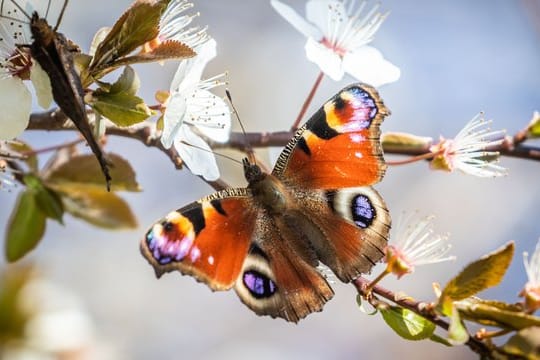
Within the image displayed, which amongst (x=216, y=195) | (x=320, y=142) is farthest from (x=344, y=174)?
(x=216, y=195)

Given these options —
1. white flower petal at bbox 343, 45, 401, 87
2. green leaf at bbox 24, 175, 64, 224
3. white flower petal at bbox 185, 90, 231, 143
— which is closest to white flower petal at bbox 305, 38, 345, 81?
white flower petal at bbox 343, 45, 401, 87

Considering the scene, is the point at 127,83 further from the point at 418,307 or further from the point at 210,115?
the point at 418,307

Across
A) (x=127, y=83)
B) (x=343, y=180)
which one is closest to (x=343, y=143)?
(x=343, y=180)

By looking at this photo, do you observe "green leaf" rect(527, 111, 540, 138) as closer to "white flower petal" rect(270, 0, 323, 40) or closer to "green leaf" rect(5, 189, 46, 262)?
"white flower petal" rect(270, 0, 323, 40)

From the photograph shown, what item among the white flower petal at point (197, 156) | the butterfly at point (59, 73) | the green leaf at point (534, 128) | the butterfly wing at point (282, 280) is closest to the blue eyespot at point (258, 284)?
the butterfly wing at point (282, 280)

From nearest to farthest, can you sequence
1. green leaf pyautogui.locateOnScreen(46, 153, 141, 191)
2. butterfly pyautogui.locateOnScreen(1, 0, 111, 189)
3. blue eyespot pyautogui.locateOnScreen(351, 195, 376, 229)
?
butterfly pyautogui.locateOnScreen(1, 0, 111, 189) < blue eyespot pyautogui.locateOnScreen(351, 195, 376, 229) < green leaf pyautogui.locateOnScreen(46, 153, 141, 191)

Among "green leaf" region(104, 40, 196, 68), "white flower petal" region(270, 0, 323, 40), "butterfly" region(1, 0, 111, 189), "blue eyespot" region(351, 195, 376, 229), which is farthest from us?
"white flower petal" region(270, 0, 323, 40)

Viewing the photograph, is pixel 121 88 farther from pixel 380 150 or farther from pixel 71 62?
pixel 380 150
